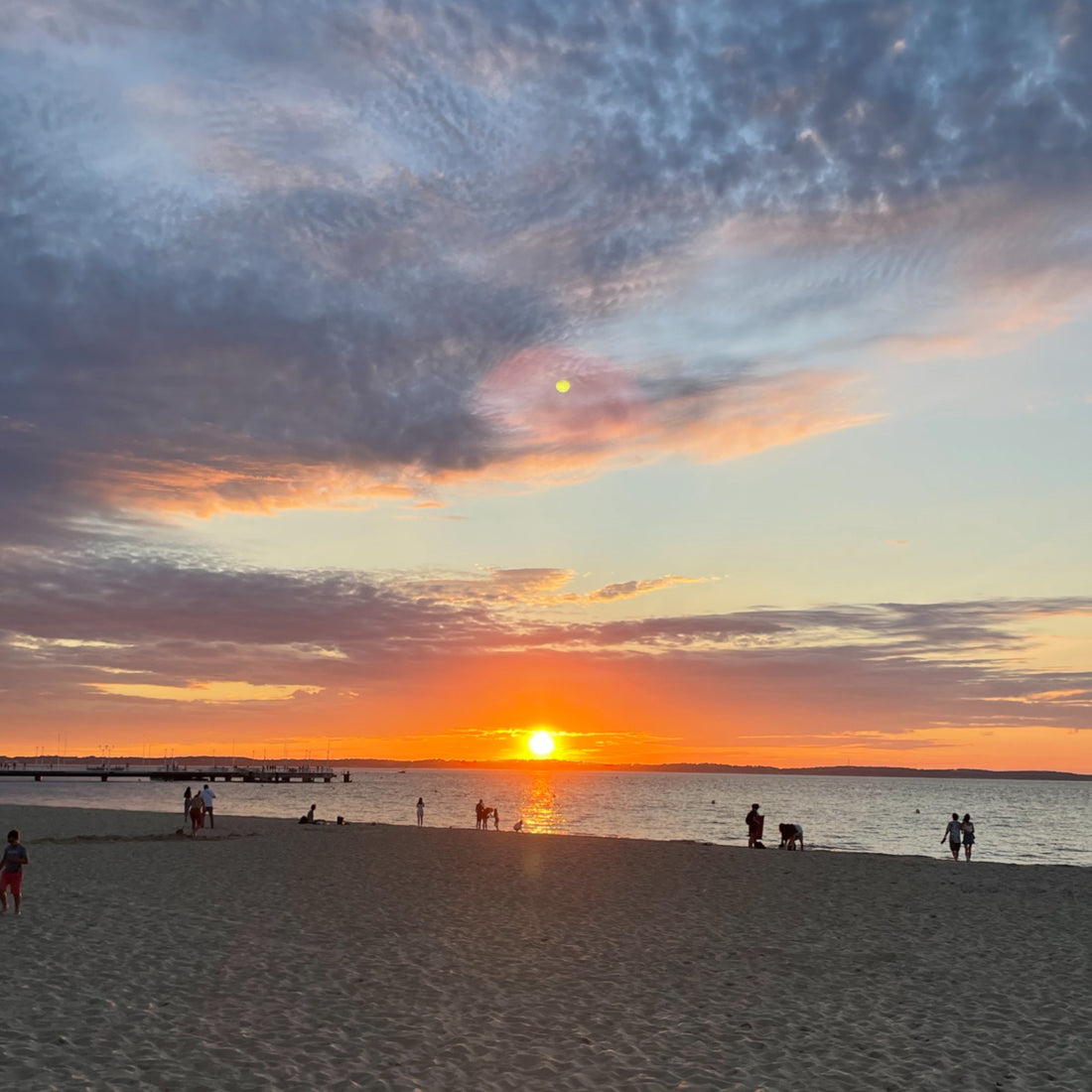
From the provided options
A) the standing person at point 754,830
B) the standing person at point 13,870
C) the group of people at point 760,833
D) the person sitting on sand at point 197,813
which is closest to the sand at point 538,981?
the standing person at point 13,870

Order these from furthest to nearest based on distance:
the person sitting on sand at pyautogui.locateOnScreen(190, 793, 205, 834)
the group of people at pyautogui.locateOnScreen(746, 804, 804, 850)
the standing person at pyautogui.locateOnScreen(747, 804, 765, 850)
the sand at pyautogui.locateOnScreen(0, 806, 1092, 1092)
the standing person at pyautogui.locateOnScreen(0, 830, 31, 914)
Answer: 1. the person sitting on sand at pyautogui.locateOnScreen(190, 793, 205, 834)
2. the standing person at pyautogui.locateOnScreen(747, 804, 765, 850)
3. the group of people at pyautogui.locateOnScreen(746, 804, 804, 850)
4. the standing person at pyautogui.locateOnScreen(0, 830, 31, 914)
5. the sand at pyautogui.locateOnScreen(0, 806, 1092, 1092)

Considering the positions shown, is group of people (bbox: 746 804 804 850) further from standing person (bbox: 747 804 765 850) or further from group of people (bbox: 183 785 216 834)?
group of people (bbox: 183 785 216 834)

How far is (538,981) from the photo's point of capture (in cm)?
1445

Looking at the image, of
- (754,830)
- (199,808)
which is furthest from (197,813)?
(754,830)

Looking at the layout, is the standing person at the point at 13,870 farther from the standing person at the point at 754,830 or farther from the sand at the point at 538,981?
the standing person at the point at 754,830

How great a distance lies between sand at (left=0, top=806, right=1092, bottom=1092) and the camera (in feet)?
34.1

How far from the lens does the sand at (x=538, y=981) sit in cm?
1040

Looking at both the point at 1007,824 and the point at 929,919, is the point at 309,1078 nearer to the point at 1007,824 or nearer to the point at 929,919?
the point at 929,919

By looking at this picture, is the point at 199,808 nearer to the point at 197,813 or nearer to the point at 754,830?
the point at 197,813

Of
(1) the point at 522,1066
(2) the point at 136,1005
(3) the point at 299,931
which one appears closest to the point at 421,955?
(3) the point at 299,931

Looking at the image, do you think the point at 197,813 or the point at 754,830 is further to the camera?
the point at 197,813

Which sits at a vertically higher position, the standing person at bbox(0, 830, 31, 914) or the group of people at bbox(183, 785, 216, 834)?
the standing person at bbox(0, 830, 31, 914)

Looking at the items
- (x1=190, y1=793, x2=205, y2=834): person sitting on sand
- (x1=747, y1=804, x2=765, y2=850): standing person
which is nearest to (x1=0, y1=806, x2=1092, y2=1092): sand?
(x1=747, y1=804, x2=765, y2=850): standing person

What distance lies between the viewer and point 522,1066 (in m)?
10.5
